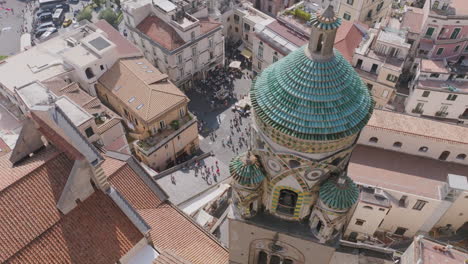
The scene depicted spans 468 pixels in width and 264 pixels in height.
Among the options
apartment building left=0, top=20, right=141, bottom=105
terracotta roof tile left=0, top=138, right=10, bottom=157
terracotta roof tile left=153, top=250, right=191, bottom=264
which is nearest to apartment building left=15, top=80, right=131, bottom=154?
apartment building left=0, top=20, right=141, bottom=105

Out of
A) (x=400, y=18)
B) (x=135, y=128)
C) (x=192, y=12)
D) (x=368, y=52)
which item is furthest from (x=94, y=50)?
(x=400, y=18)

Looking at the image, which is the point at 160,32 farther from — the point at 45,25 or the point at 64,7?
the point at 64,7

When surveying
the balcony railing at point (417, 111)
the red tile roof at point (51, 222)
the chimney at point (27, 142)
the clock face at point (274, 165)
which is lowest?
the balcony railing at point (417, 111)

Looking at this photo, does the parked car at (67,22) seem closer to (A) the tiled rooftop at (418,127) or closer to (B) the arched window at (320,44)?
(A) the tiled rooftop at (418,127)

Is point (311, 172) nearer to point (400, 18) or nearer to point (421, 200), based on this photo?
point (421, 200)

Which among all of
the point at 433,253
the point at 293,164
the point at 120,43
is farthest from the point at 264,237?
the point at 120,43

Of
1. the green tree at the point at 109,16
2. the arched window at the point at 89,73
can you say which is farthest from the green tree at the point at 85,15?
the arched window at the point at 89,73
